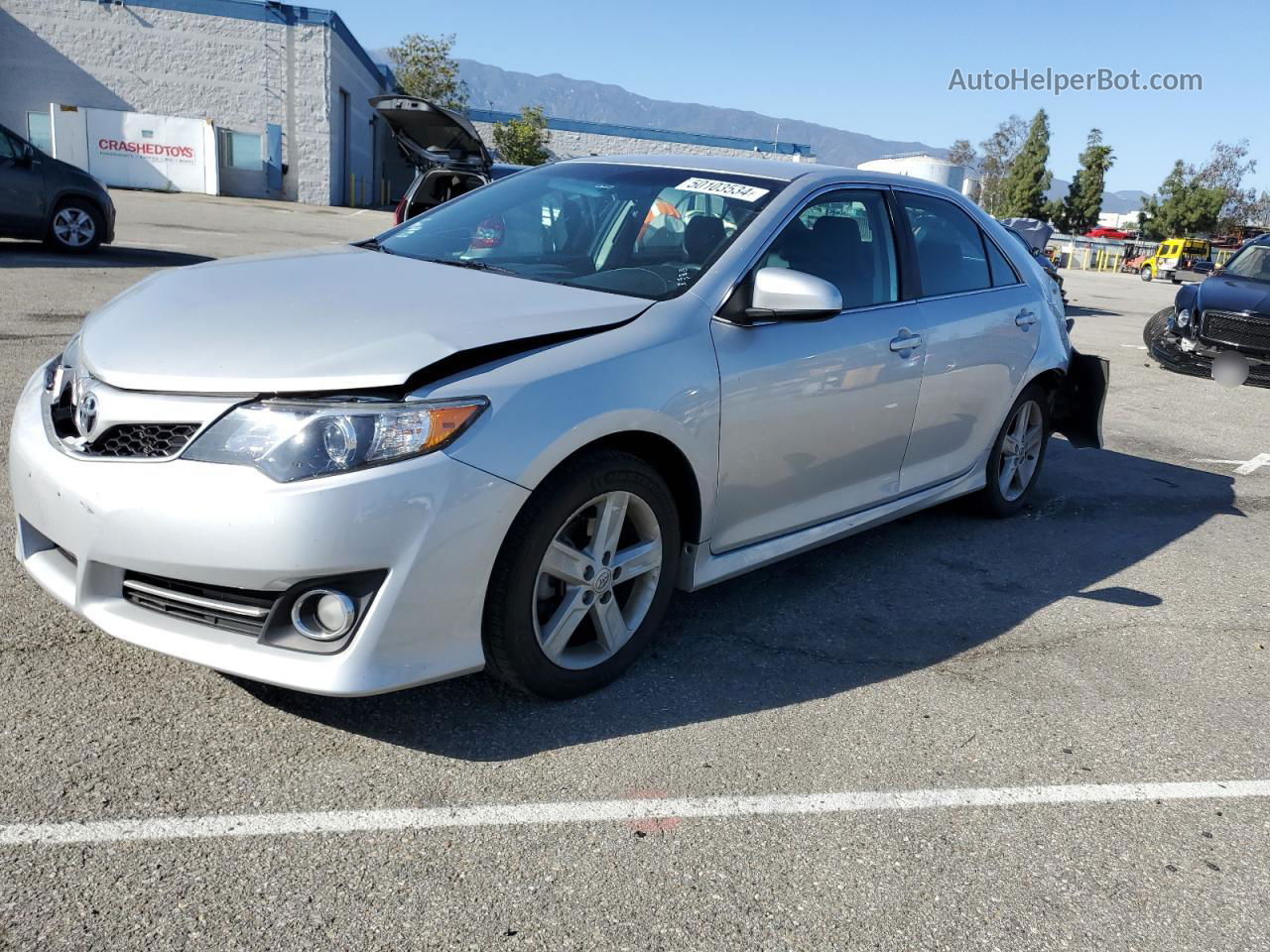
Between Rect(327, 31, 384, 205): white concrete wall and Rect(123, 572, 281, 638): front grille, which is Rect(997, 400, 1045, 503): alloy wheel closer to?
Rect(123, 572, 281, 638): front grille

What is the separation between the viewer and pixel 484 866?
2.43 meters

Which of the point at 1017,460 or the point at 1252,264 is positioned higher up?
the point at 1252,264

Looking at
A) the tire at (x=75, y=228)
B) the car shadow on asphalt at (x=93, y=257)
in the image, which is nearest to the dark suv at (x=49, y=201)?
the tire at (x=75, y=228)

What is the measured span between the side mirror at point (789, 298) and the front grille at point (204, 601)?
175cm

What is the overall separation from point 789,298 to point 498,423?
1146mm

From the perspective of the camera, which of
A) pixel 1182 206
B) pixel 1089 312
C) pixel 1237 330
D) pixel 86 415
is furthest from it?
pixel 1182 206

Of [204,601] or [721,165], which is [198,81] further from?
[204,601]

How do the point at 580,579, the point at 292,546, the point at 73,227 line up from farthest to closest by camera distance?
the point at 73,227 < the point at 580,579 < the point at 292,546

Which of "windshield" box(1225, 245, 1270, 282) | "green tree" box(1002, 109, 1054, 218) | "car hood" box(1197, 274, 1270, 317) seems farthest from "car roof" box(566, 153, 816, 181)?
"green tree" box(1002, 109, 1054, 218)

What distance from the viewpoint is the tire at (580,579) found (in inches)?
112

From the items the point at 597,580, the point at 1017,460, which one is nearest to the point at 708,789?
the point at 597,580

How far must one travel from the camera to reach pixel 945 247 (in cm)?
467

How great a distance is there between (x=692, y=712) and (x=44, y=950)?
1.79 metres

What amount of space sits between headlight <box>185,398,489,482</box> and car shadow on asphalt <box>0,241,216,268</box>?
1014 centimetres
